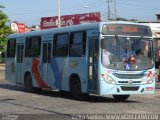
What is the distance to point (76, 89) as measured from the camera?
1952cm

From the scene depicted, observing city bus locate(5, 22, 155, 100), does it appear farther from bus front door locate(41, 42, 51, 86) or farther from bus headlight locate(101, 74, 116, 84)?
bus front door locate(41, 42, 51, 86)

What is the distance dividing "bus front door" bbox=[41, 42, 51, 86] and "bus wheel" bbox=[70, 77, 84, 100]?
7.77 feet

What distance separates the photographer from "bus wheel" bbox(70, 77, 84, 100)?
19297mm

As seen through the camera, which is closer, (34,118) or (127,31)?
(34,118)

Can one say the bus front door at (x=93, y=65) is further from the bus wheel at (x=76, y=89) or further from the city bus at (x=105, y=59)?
the bus wheel at (x=76, y=89)

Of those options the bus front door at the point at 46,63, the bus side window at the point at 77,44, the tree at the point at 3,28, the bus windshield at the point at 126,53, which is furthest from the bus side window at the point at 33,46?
the tree at the point at 3,28

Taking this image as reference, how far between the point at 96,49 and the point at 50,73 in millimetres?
4239

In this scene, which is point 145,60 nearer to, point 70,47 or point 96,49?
point 96,49

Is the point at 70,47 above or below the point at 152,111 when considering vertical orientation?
above

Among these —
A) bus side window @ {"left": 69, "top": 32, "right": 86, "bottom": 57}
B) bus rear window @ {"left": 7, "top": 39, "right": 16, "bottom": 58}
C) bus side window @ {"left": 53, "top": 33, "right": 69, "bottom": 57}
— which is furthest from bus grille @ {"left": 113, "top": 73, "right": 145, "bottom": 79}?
bus rear window @ {"left": 7, "top": 39, "right": 16, "bottom": 58}

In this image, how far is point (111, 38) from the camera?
18.1 metres

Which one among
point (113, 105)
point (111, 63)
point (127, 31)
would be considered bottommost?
point (113, 105)

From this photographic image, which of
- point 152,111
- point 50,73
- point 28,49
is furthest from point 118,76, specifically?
point 28,49

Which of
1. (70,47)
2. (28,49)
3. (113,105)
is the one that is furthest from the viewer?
(28,49)
